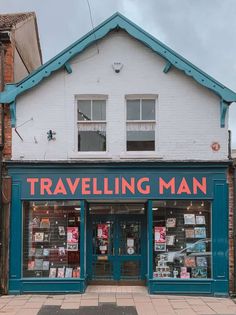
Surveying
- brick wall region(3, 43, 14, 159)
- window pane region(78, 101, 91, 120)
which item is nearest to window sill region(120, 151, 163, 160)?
window pane region(78, 101, 91, 120)

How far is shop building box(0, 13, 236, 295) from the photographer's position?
12719mm

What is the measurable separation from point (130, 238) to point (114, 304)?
2.61 meters

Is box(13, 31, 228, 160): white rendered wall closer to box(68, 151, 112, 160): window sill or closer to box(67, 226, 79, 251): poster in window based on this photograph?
box(68, 151, 112, 160): window sill

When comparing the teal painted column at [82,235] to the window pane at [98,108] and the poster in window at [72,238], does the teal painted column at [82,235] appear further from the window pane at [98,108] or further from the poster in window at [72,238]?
the window pane at [98,108]

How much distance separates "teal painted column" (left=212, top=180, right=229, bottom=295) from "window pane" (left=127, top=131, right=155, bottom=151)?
2114 millimetres

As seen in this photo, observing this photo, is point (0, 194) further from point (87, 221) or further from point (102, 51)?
point (102, 51)

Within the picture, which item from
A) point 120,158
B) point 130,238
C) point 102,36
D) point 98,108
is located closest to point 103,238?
point 130,238

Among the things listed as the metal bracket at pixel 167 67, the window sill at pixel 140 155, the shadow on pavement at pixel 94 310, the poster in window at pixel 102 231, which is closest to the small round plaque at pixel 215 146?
the window sill at pixel 140 155

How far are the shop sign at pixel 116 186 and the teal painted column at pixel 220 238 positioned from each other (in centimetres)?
35

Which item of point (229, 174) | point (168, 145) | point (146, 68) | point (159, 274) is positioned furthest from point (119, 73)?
point (159, 274)

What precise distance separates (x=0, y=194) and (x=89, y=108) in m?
3.45

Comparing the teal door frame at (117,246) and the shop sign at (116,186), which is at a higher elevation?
the shop sign at (116,186)

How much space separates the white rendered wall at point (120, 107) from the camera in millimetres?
12906

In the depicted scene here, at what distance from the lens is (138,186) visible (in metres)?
12.8
